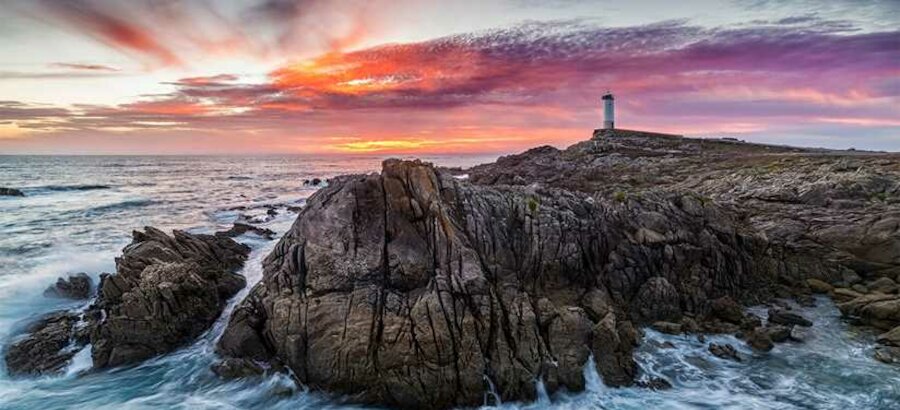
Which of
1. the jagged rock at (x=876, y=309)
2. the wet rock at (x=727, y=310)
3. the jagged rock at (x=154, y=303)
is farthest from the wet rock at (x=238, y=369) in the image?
the jagged rock at (x=876, y=309)

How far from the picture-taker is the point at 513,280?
1697 cm

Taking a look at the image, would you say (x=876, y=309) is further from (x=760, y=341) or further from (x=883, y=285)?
(x=760, y=341)

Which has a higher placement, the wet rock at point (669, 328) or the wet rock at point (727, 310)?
the wet rock at point (727, 310)

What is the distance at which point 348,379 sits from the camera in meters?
14.4

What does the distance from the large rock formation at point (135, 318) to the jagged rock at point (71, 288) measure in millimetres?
2570

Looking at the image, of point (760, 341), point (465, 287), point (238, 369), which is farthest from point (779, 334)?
point (238, 369)

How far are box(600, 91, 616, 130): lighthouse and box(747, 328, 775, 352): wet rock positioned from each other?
59.0 meters

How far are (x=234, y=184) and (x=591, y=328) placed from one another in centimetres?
8241

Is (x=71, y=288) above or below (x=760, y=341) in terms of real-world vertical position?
above

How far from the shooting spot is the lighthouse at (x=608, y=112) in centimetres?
7319

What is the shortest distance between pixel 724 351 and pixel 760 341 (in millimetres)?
1348

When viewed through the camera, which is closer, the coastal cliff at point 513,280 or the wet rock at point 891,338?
the coastal cliff at point 513,280

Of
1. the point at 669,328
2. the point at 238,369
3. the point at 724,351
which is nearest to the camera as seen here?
the point at 238,369

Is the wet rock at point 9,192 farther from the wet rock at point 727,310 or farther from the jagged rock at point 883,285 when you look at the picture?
the jagged rock at point 883,285
